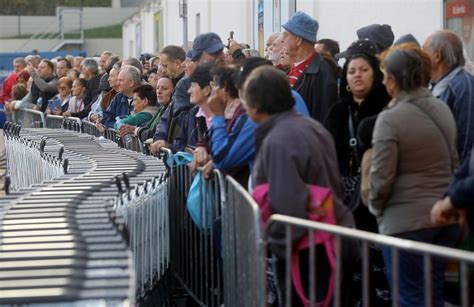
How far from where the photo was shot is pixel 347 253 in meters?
5.28

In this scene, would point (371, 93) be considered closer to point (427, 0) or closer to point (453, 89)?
point (453, 89)

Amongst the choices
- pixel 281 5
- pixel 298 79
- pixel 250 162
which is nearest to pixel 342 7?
pixel 281 5

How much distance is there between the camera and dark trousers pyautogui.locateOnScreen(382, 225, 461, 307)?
19.0 ft

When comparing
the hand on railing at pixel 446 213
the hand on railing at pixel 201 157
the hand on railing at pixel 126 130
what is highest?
the hand on railing at pixel 201 157

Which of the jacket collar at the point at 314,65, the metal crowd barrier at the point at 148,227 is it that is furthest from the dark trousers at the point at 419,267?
the jacket collar at the point at 314,65

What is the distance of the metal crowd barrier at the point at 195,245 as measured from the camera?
7.48 metres

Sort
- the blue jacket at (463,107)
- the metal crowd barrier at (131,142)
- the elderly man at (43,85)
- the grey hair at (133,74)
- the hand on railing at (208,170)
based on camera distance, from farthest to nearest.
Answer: the elderly man at (43,85)
the grey hair at (133,74)
the metal crowd barrier at (131,142)
the hand on railing at (208,170)
the blue jacket at (463,107)

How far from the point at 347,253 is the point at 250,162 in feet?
6.36

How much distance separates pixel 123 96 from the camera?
13320mm

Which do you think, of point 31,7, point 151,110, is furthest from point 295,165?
point 31,7

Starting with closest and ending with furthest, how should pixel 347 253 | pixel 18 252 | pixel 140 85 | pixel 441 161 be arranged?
pixel 18 252
pixel 347 253
pixel 441 161
pixel 140 85

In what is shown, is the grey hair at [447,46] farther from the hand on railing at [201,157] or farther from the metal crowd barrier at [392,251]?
the metal crowd barrier at [392,251]

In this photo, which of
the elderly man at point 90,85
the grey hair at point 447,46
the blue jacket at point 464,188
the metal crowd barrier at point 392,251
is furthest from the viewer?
the elderly man at point 90,85

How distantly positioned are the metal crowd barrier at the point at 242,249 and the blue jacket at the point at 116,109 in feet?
21.7
